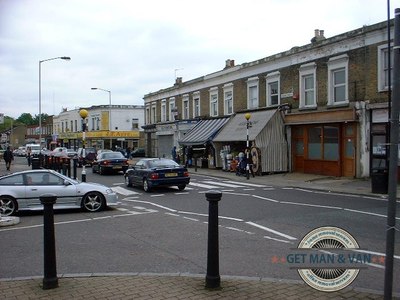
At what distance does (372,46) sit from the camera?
2003cm

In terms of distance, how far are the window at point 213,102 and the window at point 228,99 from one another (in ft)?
5.06

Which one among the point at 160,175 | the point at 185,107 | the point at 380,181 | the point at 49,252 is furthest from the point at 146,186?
the point at 185,107

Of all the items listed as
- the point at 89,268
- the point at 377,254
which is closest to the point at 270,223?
the point at 377,254

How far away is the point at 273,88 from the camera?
1075 inches

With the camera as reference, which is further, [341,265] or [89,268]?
[89,268]

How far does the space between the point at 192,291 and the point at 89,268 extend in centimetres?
209

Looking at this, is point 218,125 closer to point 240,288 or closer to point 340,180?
point 340,180

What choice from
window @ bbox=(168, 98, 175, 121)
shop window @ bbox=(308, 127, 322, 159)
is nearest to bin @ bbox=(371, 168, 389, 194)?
shop window @ bbox=(308, 127, 322, 159)

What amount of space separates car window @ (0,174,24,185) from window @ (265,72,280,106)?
17753 mm

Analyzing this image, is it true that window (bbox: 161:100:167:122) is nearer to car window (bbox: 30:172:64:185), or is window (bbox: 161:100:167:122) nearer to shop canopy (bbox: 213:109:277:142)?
shop canopy (bbox: 213:109:277:142)

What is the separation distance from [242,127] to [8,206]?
59.2ft

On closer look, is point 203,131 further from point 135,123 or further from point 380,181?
point 135,123

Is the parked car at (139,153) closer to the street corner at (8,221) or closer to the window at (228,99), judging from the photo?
the window at (228,99)

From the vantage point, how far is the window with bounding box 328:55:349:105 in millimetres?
21688
